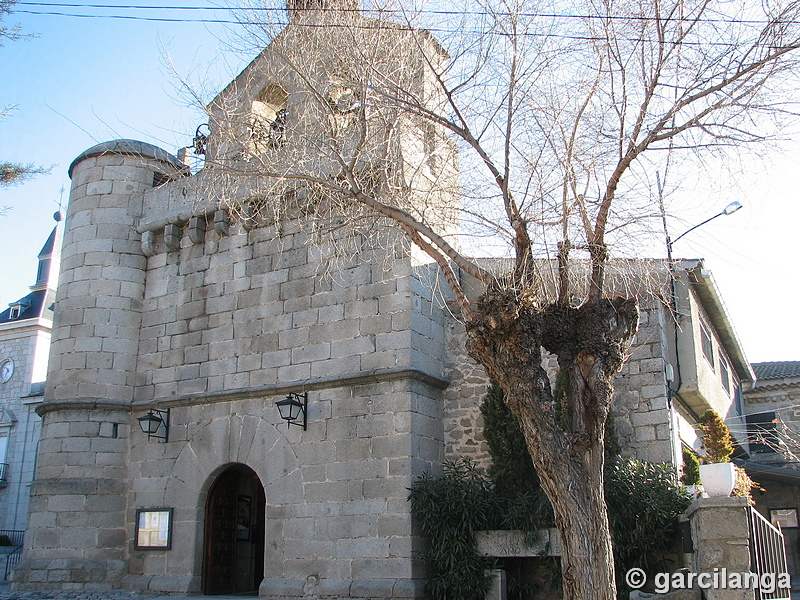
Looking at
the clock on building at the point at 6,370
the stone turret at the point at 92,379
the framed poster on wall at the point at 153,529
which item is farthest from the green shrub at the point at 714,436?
the clock on building at the point at 6,370

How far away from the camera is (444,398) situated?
9.97m

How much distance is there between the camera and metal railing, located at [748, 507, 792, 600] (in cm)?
671

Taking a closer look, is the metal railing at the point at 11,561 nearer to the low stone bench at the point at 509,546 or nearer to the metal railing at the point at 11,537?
the metal railing at the point at 11,537

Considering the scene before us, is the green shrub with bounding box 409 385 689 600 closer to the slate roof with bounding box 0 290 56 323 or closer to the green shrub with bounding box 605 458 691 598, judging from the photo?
the green shrub with bounding box 605 458 691 598

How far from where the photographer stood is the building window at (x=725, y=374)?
49.1 feet

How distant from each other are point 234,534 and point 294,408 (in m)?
2.44

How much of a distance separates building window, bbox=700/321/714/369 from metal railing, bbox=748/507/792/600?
174 inches

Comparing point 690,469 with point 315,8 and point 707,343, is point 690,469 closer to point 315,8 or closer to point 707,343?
point 707,343

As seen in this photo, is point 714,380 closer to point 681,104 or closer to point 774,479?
point 774,479

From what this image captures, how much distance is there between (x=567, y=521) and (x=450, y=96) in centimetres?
410

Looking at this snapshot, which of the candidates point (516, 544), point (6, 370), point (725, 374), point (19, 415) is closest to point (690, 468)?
point (516, 544)

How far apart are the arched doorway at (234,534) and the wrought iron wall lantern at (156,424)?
1051 millimetres

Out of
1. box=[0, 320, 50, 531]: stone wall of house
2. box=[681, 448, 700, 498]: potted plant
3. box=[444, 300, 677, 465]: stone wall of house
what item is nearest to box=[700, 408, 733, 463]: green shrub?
box=[681, 448, 700, 498]: potted plant

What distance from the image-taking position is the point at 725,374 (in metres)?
15.6
